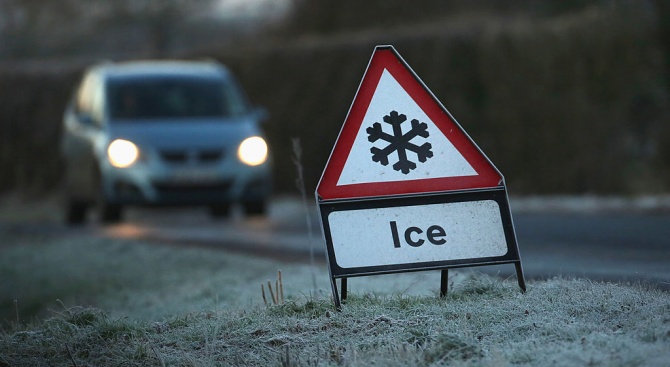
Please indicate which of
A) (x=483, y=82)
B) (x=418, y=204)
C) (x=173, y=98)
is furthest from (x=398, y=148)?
(x=483, y=82)

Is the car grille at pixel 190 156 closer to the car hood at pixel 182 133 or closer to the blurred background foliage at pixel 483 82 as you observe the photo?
the car hood at pixel 182 133

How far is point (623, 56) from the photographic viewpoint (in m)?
21.0

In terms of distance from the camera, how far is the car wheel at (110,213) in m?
15.0

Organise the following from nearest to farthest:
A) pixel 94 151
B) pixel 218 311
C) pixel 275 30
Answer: pixel 218 311 < pixel 94 151 < pixel 275 30

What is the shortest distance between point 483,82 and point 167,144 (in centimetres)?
893

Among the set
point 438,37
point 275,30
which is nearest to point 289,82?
point 438,37

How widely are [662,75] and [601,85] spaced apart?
111cm

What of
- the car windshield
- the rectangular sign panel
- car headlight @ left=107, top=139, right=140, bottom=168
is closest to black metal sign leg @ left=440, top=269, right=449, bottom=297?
the rectangular sign panel

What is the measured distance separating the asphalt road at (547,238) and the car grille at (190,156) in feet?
2.69

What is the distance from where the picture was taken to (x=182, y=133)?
15.0 metres

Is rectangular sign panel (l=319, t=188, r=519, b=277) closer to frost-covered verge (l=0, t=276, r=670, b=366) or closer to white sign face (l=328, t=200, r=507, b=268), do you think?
white sign face (l=328, t=200, r=507, b=268)

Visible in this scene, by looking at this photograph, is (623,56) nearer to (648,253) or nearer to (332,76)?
(332,76)

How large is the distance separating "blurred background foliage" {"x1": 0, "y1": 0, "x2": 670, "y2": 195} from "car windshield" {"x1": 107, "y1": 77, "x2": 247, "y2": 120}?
21.3ft

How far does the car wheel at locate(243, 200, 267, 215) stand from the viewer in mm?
15680
